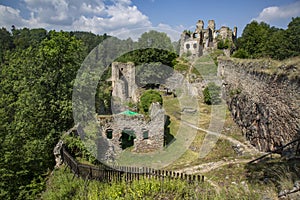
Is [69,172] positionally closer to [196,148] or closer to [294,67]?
[196,148]

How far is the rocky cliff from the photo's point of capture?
22.1ft

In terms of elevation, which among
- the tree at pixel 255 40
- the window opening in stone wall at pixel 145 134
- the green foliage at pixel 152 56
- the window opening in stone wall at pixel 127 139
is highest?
the tree at pixel 255 40

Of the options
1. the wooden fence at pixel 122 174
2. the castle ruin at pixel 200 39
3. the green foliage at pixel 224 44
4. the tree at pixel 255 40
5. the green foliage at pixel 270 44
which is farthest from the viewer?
the castle ruin at pixel 200 39

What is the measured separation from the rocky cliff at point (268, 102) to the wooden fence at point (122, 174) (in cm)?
363

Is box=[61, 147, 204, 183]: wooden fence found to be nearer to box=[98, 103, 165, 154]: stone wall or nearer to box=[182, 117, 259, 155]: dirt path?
box=[98, 103, 165, 154]: stone wall

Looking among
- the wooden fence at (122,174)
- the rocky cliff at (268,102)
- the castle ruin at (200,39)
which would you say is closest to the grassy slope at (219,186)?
the wooden fence at (122,174)

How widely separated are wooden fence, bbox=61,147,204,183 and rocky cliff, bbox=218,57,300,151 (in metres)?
3.63

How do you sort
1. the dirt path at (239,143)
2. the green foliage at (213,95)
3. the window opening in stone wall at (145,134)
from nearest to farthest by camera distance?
the dirt path at (239,143) < the window opening in stone wall at (145,134) < the green foliage at (213,95)

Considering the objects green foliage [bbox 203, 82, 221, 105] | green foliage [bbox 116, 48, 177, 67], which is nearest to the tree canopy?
green foliage [bbox 203, 82, 221, 105]

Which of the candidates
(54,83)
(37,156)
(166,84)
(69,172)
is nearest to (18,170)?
(37,156)

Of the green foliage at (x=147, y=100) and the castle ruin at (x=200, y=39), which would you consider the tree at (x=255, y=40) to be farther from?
the green foliage at (x=147, y=100)

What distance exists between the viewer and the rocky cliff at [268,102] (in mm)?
6723

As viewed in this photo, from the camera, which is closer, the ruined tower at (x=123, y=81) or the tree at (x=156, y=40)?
the ruined tower at (x=123, y=81)

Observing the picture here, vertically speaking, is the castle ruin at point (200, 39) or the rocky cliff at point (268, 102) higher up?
the castle ruin at point (200, 39)
